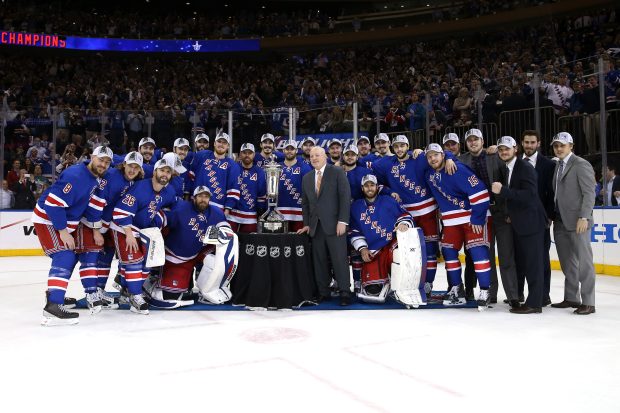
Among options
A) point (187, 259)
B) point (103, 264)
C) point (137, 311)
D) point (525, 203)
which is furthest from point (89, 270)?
point (525, 203)

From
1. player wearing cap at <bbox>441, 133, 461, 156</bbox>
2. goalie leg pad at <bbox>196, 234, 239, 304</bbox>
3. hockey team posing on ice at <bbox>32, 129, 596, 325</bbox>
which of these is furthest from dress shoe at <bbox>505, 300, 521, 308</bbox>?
goalie leg pad at <bbox>196, 234, 239, 304</bbox>

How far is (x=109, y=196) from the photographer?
16.6 ft

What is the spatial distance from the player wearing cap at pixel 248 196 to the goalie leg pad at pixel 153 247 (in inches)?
52.2

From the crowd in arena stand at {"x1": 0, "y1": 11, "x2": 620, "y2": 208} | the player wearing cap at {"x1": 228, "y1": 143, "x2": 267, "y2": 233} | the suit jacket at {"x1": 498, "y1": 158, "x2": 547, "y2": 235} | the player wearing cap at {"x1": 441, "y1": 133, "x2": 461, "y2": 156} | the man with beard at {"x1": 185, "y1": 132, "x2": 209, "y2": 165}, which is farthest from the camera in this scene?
the crowd in arena stand at {"x1": 0, "y1": 11, "x2": 620, "y2": 208}

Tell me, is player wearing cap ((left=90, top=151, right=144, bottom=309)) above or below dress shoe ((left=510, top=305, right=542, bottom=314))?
above

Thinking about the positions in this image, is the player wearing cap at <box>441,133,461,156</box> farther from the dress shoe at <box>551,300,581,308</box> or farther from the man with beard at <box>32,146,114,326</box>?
the man with beard at <box>32,146,114,326</box>

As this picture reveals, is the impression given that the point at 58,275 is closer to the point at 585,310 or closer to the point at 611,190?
the point at 585,310

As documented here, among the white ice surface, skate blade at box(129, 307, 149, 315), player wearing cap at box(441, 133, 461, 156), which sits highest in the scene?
player wearing cap at box(441, 133, 461, 156)

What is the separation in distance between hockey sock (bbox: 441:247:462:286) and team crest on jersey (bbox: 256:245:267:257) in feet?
5.71

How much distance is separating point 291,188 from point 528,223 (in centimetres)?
257

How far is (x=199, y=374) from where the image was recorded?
3064mm

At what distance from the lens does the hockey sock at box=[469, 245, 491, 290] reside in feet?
16.6

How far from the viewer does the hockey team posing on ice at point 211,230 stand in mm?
4586

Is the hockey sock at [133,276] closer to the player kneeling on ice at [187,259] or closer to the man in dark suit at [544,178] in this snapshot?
the player kneeling on ice at [187,259]
